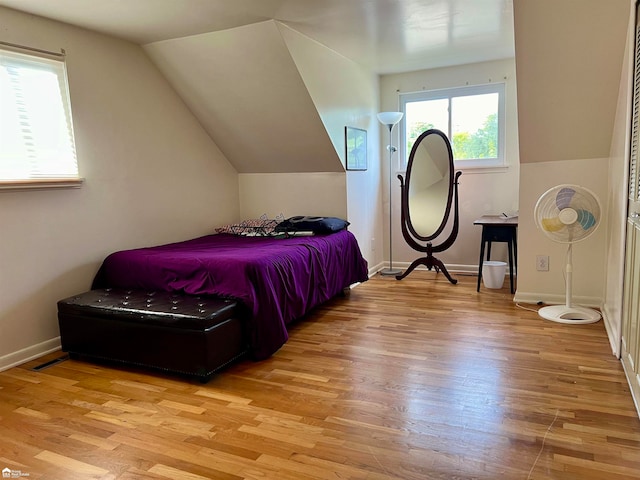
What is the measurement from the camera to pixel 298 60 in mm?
3627

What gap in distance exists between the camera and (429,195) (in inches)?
192

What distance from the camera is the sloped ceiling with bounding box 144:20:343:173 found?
3547mm

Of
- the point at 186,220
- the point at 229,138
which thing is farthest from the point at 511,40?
the point at 186,220

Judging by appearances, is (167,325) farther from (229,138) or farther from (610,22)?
(610,22)

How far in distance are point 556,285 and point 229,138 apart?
3.18 meters

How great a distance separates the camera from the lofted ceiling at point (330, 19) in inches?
115

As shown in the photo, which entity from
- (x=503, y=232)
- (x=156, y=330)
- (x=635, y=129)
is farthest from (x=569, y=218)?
(x=156, y=330)

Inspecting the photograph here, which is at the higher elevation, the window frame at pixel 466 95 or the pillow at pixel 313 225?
the window frame at pixel 466 95

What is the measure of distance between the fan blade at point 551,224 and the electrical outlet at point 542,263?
54cm

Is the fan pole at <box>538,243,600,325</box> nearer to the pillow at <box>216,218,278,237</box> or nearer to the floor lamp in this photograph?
the floor lamp

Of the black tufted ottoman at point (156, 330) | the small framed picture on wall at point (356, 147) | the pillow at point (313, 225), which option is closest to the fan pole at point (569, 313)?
the pillow at point (313, 225)

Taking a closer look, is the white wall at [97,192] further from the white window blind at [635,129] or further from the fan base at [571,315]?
the white window blind at [635,129]

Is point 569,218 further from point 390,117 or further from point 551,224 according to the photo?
point 390,117

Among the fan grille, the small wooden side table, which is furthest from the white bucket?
the fan grille
